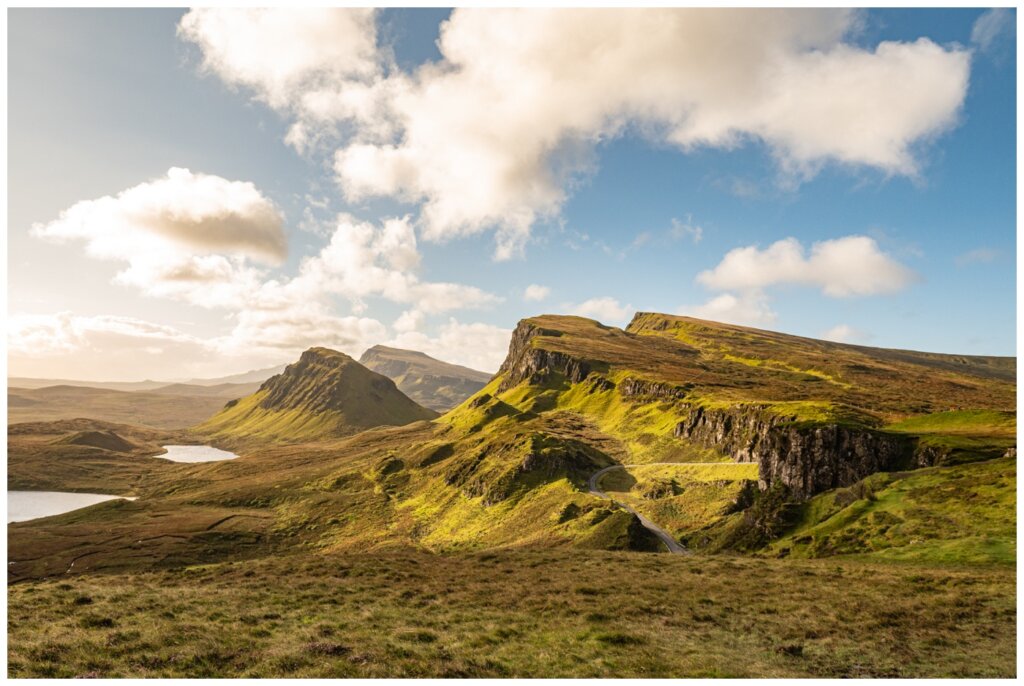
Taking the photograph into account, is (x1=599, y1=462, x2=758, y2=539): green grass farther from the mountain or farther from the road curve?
the road curve

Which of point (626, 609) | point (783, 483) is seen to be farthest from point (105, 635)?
point (783, 483)

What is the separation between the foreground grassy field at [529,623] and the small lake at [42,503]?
6912 inches

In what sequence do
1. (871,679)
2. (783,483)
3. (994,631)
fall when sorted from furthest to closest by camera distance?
(783,483) → (994,631) → (871,679)

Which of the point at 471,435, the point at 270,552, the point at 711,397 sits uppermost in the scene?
the point at 711,397

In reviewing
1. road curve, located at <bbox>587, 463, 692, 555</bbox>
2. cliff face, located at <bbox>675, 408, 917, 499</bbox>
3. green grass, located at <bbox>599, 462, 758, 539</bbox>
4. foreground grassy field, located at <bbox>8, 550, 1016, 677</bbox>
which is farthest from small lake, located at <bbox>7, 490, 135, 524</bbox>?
cliff face, located at <bbox>675, 408, 917, 499</bbox>

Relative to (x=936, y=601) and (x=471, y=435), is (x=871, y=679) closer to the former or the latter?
(x=936, y=601)

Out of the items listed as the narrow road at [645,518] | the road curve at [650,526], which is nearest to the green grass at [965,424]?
the narrow road at [645,518]

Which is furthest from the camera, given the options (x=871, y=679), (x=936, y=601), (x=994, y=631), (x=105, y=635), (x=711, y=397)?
(x=711, y=397)

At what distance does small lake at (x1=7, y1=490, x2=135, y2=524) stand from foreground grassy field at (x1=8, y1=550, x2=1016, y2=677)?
6912 inches

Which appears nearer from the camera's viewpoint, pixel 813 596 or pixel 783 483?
pixel 813 596

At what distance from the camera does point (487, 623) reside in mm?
31062

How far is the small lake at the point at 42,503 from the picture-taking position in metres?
164

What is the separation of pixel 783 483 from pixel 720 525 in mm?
14580

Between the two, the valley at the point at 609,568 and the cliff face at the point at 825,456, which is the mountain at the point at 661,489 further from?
the valley at the point at 609,568
